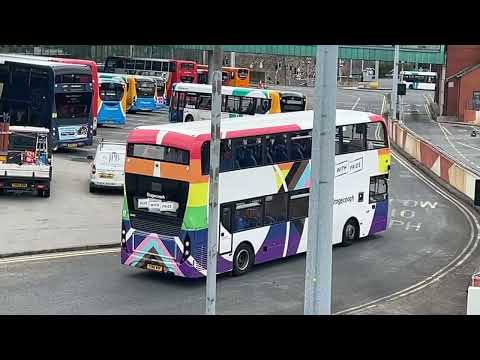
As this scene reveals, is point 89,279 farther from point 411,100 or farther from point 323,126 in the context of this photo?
point 411,100

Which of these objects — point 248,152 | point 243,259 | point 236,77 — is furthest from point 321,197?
point 236,77

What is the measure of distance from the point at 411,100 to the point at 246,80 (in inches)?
976

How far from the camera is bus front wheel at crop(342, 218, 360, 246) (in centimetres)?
2020

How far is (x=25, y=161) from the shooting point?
2422cm

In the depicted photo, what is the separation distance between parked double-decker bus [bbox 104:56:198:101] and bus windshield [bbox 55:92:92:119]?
22713 millimetres

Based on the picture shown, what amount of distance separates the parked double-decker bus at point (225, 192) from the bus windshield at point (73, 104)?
1408cm

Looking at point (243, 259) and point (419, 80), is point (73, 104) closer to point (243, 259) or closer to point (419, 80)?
point (243, 259)

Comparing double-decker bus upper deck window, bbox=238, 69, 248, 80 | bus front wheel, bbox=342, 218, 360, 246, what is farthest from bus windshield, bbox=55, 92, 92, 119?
double-decker bus upper deck window, bbox=238, 69, 248, 80

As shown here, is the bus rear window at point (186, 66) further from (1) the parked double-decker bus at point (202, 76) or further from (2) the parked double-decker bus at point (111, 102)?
(2) the parked double-decker bus at point (111, 102)

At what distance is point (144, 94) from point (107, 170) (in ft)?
85.1

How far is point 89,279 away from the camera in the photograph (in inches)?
646

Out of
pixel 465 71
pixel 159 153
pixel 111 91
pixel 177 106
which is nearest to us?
pixel 159 153

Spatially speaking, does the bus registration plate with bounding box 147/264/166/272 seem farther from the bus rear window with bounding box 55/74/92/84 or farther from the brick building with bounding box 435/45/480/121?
the brick building with bounding box 435/45/480/121
